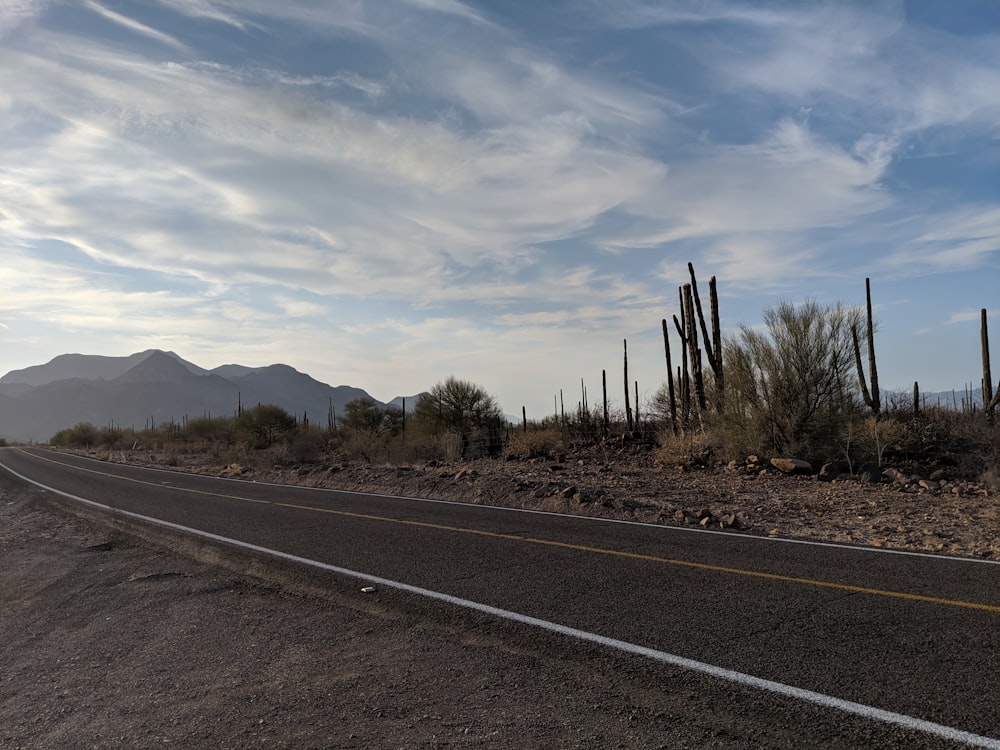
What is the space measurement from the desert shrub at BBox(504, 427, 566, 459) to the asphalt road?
15852mm

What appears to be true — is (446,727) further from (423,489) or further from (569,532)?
(423,489)

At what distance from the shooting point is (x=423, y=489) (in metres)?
17.8

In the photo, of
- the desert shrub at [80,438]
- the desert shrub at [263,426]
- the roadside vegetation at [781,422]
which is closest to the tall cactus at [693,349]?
the roadside vegetation at [781,422]

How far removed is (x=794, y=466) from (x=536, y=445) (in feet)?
43.5

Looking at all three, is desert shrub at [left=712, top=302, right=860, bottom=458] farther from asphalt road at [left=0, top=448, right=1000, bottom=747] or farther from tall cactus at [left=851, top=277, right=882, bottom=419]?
asphalt road at [left=0, top=448, right=1000, bottom=747]

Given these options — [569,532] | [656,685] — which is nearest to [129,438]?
[569,532]

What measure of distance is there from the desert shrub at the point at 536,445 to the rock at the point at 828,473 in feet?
37.2

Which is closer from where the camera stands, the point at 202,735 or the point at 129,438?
the point at 202,735

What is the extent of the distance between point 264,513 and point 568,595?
358 inches

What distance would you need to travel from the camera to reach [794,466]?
18.4m

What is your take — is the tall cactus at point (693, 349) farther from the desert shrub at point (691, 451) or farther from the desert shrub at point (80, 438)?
the desert shrub at point (80, 438)

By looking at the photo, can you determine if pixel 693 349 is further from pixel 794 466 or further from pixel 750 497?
pixel 750 497

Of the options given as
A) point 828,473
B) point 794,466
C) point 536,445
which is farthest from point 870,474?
point 536,445

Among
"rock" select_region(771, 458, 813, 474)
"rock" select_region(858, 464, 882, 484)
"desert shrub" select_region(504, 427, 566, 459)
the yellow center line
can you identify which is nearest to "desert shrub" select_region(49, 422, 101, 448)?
"desert shrub" select_region(504, 427, 566, 459)
